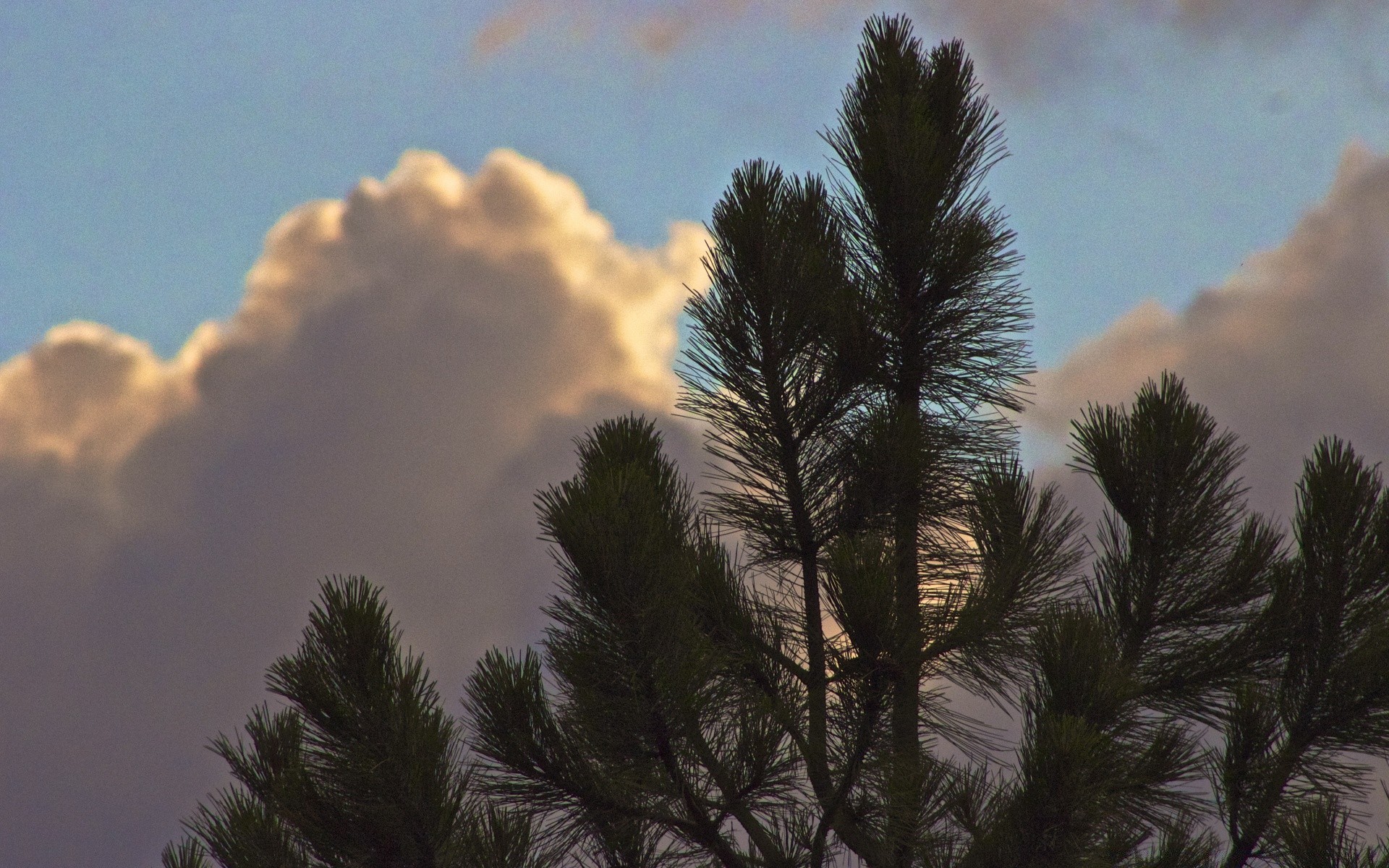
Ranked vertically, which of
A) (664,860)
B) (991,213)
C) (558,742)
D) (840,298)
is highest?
(991,213)

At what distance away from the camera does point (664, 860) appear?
223 inches

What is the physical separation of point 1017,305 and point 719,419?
5.43 feet

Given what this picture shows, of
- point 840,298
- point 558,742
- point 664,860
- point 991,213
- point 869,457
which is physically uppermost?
point 991,213

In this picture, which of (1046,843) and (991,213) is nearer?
(1046,843)

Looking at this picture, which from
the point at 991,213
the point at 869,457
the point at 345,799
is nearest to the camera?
the point at 345,799

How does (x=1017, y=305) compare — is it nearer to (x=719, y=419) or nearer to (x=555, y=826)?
(x=719, y=419)

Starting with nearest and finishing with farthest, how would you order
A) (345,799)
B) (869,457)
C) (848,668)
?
(848,668) < (345,799) < (869,457)

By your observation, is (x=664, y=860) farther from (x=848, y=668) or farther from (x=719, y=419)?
(x=719, y=419)

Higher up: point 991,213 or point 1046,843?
point 991,213

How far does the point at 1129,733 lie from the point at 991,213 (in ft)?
8.85

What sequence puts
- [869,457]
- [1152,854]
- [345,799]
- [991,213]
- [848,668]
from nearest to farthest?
[848,668]
[345,799]
[869,457]
[991,213]
[1152,854]

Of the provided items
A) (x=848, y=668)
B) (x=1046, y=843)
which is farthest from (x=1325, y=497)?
(x=848, y=668)

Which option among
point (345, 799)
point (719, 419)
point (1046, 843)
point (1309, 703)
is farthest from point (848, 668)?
point (1309, 703)

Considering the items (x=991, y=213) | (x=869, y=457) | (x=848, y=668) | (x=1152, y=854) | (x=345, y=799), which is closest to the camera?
(x=848, y=668)
